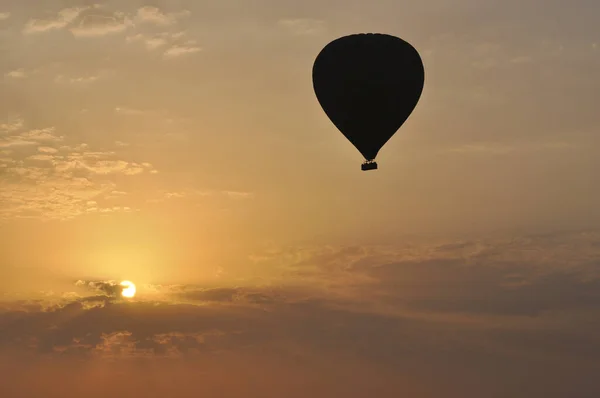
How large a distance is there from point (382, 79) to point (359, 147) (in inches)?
201

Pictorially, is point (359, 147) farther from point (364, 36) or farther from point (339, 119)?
point (364, 36)

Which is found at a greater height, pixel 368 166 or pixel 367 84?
pixel 367 84

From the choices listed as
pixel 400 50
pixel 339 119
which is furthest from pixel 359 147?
pixel 400 50

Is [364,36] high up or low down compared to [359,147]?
up

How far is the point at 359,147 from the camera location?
81.0 m

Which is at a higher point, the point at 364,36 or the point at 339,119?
the point at 364,36

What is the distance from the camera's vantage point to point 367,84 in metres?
80.2

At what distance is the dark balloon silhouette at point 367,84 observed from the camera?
79.9 m

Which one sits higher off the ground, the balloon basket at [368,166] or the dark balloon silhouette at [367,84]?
the dark balloon silhouette at [367,84]

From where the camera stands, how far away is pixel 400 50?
264 ft

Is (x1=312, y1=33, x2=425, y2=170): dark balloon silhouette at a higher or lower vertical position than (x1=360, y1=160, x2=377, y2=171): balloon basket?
higher

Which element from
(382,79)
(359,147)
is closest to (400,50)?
(382,79)

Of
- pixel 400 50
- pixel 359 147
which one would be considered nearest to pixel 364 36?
pixel 400 50

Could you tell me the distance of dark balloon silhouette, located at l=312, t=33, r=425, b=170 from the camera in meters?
79.9
